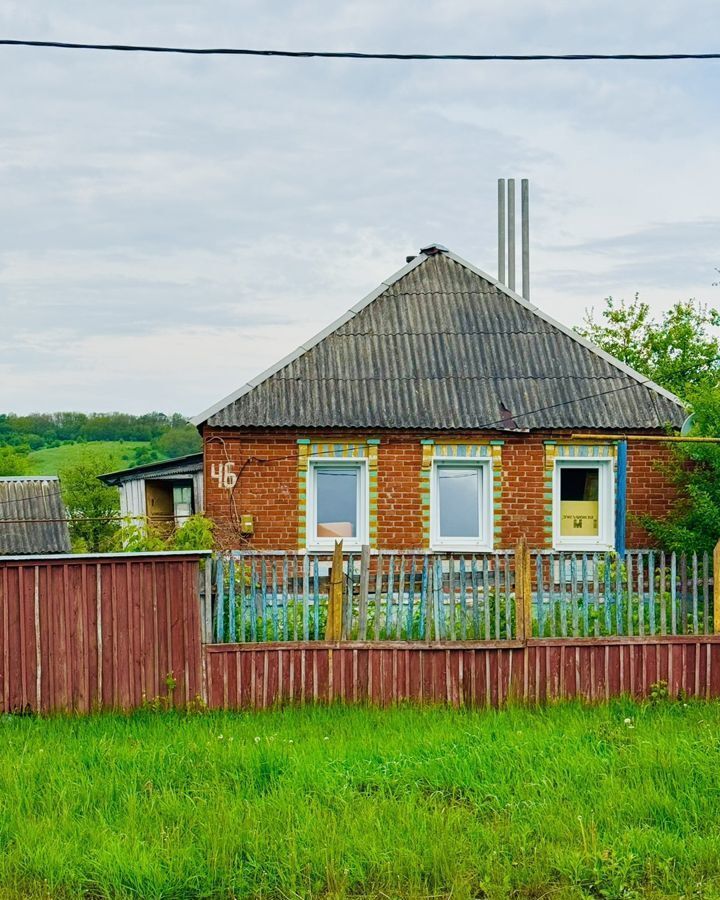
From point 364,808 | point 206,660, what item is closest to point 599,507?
point 206,660

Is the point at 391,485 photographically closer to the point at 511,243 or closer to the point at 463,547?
the point at 463,547

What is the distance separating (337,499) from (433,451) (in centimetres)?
163

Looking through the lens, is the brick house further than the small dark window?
No

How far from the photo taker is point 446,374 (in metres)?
15.6

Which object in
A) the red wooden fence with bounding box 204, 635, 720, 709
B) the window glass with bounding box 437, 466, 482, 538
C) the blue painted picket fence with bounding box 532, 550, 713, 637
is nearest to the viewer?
the red wooden fence with bounding box 204, 635, 720, 709

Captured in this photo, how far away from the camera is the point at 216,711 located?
906cm

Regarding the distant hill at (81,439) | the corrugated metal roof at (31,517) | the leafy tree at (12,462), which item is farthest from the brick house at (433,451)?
the leafy tree at (12,462)

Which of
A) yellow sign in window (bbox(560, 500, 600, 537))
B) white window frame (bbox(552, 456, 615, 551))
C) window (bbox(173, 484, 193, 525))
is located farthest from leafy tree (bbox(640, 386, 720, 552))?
window (bbox(173, 484, 193, 525))

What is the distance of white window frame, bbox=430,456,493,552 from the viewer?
15117 mm

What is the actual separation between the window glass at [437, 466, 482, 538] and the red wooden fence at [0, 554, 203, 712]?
6.75m

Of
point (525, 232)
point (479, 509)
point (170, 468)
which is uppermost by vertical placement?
point (525, 232)

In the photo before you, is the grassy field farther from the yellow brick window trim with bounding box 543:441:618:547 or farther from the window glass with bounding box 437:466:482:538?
the window glass with bounding box 437:466:482:538

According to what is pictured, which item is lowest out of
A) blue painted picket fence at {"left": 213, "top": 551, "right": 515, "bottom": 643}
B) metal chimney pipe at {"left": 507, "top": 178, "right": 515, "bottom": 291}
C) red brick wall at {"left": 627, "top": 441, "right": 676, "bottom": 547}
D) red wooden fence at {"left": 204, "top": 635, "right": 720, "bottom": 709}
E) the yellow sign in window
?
red wooden fence at {"left": 204, "top": 635, "right": 720, "bottom": 709}

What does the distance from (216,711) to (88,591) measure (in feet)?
5.23
